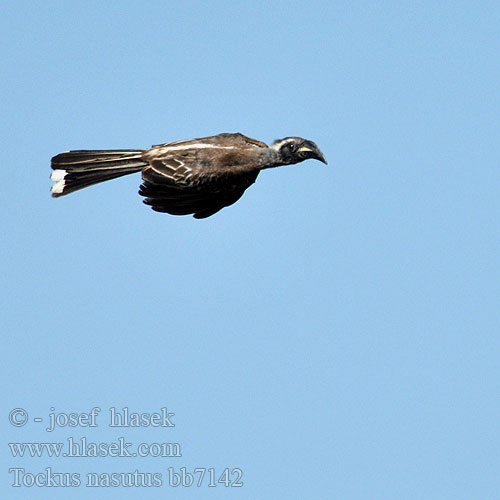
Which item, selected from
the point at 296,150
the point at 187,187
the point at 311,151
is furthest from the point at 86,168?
the point at 311,151

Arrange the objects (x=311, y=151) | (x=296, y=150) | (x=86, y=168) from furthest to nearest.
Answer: (x=86, y=168) < (x=296, y=150) < (x=311, y=151)

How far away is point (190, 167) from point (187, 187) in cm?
39

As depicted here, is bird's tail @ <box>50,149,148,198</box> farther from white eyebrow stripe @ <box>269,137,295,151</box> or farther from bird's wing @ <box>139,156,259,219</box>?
white eyebrow stripe @ <box>269,137,295,151</box>

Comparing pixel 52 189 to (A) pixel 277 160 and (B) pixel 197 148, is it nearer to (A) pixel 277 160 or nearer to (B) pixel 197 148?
→ (B) pixel 197 148

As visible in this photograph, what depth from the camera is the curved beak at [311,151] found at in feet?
66.0

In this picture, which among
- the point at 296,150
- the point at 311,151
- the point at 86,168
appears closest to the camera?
the point at 311,151

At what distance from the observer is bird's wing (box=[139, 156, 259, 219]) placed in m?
20.3

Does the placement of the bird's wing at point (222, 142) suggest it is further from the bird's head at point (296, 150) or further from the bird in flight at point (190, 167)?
the bird's head at point (296, 150)

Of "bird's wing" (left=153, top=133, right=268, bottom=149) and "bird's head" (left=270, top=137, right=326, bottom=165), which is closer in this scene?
"bird's head" (left=270, top=137, right=326, bottom=165)

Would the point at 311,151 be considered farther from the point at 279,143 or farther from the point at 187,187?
the point at 187,187

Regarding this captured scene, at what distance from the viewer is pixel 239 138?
2097 cm

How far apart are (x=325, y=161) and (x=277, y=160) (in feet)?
2.84

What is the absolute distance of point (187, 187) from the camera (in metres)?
20.5

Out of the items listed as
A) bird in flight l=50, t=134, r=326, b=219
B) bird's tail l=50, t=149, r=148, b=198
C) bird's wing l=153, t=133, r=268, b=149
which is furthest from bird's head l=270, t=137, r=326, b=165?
bird's tail l=50, t=149, r=148, b=198
